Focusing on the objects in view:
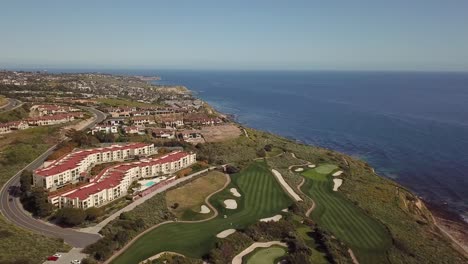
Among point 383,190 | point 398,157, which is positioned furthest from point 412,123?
point 383,190

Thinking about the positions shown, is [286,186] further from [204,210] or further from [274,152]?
[274,152]

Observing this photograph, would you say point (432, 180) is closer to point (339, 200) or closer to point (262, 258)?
point (339, 200)

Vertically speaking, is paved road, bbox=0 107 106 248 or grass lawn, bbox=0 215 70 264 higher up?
grass lawn, bbox=0 215 70 264

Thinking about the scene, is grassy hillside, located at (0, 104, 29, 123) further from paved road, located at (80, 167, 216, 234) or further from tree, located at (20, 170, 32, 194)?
paved road, located at (80, 167, 216, 234)

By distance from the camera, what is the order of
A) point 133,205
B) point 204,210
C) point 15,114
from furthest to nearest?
point 15,114, point 204,210, point 133,205

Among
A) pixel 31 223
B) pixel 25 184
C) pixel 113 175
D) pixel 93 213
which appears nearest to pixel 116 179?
pixel 113 175

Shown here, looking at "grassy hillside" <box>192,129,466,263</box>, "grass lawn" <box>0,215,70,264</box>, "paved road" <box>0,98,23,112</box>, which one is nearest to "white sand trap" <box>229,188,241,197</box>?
"grassy hillside" <box>192,129,466,263</box>

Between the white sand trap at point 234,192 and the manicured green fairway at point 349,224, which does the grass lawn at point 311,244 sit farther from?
the white sand trap at point 234,192
